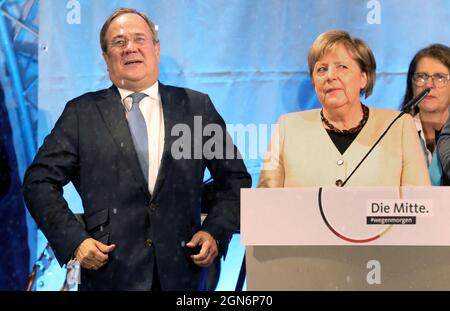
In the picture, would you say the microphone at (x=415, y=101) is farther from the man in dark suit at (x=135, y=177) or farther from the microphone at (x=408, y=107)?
the man in dark suit at (x=135, y=177)

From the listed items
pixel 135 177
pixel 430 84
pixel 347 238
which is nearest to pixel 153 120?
pixel 135 177

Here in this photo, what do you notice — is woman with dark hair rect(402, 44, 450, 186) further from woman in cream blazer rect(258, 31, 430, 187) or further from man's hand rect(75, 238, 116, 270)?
man's hand rect(75, 238, 116, 270)

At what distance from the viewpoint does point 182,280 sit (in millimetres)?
3250

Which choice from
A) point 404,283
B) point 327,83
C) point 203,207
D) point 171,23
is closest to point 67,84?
point 171,23

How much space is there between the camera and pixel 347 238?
10.0 ft

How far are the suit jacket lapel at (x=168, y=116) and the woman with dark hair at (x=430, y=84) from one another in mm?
910

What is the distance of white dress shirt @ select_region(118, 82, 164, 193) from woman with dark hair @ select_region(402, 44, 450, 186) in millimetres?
990

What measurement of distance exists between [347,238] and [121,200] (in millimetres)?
887

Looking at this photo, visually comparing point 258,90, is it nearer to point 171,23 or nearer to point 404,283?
point 171,23

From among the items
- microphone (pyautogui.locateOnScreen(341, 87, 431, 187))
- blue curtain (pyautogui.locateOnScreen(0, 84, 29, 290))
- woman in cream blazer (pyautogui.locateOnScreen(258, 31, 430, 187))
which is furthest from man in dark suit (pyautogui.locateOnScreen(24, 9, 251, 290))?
microphone (pyautogui.locateOnScreen(341, 87, 431, 187))

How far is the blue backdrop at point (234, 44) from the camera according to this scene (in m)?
3.32

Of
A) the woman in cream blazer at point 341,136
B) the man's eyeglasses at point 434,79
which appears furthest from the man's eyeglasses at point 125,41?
the man's eyeglasses at point 434,79

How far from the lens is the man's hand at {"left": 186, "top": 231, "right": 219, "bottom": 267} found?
10.7 ft

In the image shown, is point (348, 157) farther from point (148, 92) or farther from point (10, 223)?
point (10, 223)
